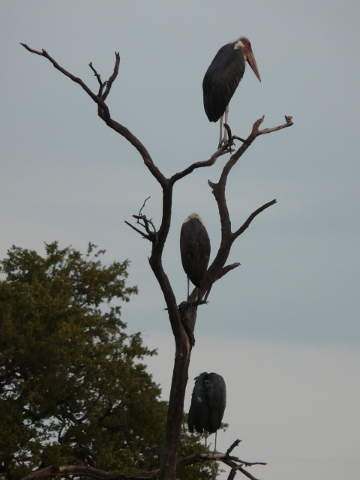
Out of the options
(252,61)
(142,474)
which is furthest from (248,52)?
(142,474)

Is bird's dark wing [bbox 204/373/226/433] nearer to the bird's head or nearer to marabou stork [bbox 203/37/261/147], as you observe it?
marabou stork [bbox 203/37/261/147]

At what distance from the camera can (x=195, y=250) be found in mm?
12359

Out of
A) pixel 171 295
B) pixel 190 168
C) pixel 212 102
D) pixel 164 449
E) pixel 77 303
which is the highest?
pixel 77 303

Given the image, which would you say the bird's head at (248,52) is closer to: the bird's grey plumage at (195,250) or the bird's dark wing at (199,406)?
the bird's grey plumage at (195,250)

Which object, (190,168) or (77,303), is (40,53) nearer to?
(190,168)

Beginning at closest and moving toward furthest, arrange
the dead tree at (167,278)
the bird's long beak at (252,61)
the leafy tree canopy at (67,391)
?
the dead tree at (167,278)
the bird's long beak at (252,61)
the leafy tree canopy at (67,391)

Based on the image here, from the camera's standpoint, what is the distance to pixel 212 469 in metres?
23.8

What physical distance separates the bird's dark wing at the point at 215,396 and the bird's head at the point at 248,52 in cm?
482

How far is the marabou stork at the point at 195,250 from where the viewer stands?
12.2 metres

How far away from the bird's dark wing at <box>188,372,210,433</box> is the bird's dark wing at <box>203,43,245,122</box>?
359 centimetres

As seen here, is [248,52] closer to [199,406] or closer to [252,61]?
[252,61]

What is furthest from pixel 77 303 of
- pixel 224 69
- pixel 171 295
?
pixel 171 295

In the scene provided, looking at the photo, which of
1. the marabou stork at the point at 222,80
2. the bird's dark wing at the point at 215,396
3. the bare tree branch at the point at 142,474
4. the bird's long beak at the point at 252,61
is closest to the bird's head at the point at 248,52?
the bird's long beak at the point at 252,61

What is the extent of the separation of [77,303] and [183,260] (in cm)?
1448
